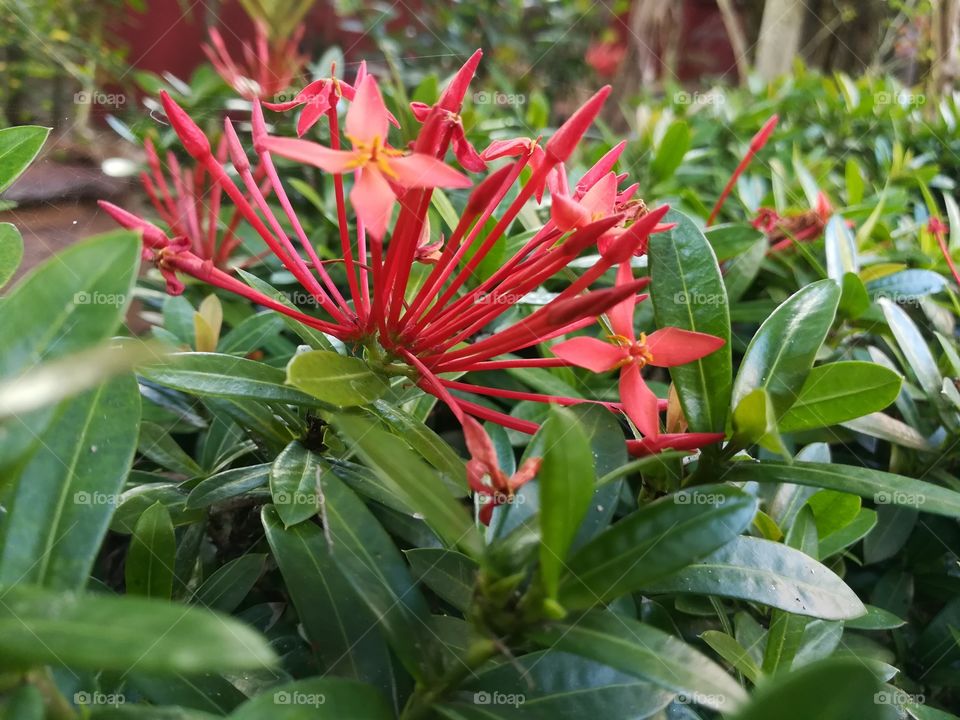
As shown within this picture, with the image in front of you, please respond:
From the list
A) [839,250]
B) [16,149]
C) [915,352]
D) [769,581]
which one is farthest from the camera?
[839,250]

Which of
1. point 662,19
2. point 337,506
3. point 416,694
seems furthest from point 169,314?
point 662,19

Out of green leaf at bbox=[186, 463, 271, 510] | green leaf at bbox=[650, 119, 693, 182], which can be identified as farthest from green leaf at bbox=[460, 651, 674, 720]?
green leaf at bbox=[650, 119, 693, 182]

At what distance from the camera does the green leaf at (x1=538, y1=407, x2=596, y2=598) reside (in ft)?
1.20

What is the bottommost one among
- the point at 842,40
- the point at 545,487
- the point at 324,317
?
the point at 324,317

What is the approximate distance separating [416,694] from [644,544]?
0.18 m

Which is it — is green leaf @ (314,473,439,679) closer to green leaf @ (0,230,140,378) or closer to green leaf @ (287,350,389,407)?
green leaf @ (287,350,389,407)

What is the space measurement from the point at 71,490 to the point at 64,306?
0.12m

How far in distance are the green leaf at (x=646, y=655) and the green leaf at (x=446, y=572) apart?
112 mm

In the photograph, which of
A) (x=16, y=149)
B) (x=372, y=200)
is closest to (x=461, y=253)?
(x=372, y=200)

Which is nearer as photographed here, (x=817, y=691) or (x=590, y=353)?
(x=817, y=691)

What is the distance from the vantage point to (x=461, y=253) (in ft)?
1.76

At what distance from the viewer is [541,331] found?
48 cm

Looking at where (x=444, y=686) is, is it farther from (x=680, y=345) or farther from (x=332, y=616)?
(x=680, y=345)

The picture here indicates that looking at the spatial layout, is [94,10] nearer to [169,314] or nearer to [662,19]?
[662,19]
